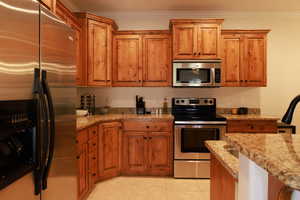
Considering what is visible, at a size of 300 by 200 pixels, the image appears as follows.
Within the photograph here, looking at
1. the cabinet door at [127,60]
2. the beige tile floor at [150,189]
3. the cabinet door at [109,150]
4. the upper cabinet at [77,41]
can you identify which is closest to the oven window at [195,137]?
the beige tile floor at [150,189]

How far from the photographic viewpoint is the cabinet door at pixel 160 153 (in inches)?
139

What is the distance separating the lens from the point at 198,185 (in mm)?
3262

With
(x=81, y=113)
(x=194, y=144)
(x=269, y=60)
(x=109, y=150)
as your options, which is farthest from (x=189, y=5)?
(x=109, y=150)

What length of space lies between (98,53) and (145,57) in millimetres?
767

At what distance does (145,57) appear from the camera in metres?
3.86

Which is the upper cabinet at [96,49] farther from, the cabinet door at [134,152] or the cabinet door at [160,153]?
the cabinet door at [160,153]

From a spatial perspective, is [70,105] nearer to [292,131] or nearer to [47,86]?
[47,86]

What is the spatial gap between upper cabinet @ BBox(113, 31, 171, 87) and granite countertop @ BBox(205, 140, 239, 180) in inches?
88.3

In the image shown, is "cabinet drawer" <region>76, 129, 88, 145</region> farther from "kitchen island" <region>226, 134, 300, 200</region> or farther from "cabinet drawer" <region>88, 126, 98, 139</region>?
"kitchen island" <region>226, 134, 300, 200</region>

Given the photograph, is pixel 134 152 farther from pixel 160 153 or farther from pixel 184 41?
pixel 184 41

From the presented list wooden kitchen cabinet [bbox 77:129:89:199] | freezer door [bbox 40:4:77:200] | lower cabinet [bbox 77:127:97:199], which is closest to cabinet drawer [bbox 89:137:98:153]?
lower cabinet [bbox 77:127:97:199]

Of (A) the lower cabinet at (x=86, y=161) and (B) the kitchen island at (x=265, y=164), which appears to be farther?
(A) the lower cabinet at (x=86, y=161)

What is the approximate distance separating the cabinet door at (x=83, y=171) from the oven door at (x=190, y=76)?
5.77ft

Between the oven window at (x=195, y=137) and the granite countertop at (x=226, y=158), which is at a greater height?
the granite countertop at (x=226, y=158)
